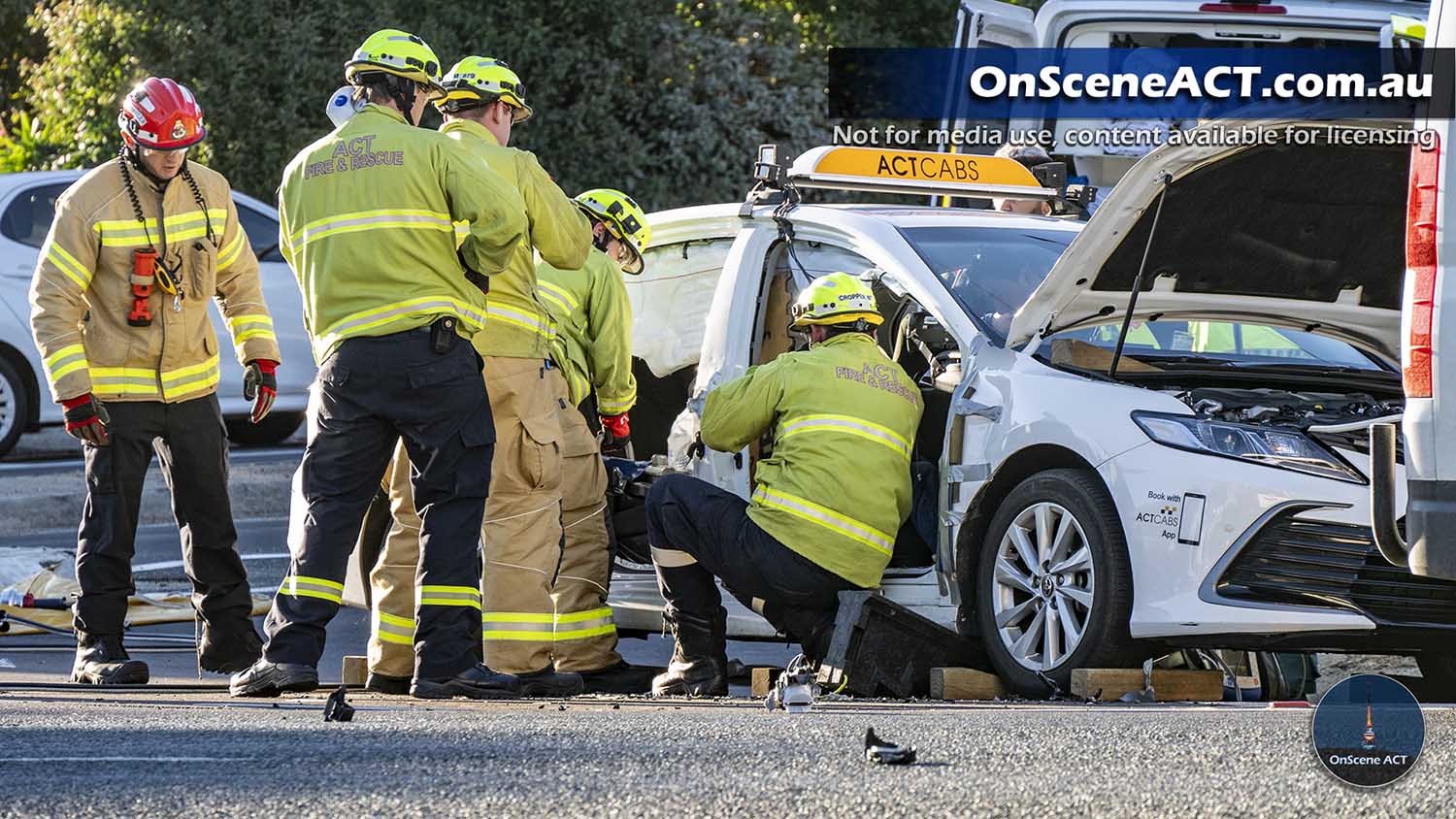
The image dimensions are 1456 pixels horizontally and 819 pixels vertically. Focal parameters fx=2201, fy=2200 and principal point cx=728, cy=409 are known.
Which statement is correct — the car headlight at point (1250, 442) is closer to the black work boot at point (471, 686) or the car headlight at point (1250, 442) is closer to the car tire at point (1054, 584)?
the car tire at point (1054, 584)

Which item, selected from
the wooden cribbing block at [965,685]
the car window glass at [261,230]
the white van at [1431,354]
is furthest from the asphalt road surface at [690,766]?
the car window glass at [261,230]

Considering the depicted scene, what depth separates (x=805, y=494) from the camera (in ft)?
21.9

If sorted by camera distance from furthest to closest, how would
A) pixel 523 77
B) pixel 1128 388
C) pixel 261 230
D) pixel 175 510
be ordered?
pixel 523 77 < pixel 261 230 < pixel 175 510 < pixel 1128 388

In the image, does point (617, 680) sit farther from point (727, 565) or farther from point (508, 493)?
point (508, 493)

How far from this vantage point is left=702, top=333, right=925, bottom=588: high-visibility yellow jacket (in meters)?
6.61

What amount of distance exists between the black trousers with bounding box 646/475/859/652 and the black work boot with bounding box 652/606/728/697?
3 cm

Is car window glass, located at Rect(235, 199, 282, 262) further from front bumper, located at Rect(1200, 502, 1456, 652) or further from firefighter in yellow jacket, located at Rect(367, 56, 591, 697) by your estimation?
front bumper, located at Rect(1200, 502, 1456, 652)

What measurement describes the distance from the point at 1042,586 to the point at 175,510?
9.59 feet

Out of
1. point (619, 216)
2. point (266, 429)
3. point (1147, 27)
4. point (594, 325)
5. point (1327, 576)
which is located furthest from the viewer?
point (266, 429)

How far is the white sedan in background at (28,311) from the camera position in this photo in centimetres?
1320

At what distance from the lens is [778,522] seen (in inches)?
264

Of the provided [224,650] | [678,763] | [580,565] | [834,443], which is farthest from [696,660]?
[678,763]

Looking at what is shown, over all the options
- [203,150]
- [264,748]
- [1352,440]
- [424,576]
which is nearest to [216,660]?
[424,576]

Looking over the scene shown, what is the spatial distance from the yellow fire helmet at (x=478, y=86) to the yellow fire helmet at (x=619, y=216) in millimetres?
993
